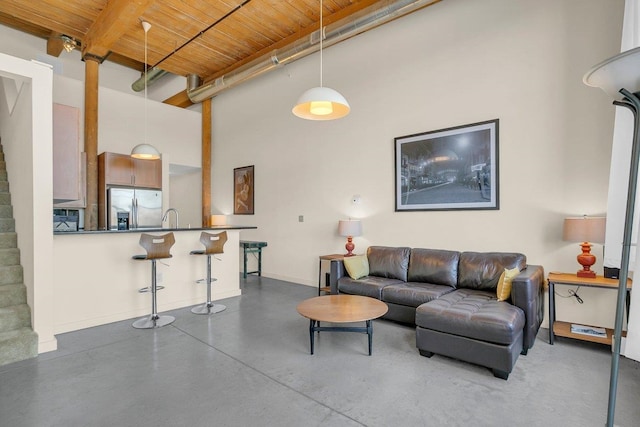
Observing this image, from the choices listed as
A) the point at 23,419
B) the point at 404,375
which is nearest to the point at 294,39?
the point at 404,375

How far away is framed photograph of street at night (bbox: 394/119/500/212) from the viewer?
3920mm

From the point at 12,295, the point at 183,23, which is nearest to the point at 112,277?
the point at 12,295

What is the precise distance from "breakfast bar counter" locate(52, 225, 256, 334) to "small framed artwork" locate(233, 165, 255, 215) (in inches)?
86.7

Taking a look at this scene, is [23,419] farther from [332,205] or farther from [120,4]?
[120,4]

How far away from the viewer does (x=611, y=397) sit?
1359mm

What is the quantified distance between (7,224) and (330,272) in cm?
387

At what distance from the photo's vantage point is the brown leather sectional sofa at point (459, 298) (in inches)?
101

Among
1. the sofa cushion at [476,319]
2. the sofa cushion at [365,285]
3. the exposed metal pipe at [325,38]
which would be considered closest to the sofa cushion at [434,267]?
the sofa cushion at [365,285]

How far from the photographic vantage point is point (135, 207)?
6441 millimetres

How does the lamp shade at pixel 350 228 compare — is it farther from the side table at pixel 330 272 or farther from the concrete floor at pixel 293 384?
the concrete floor at pixel 293 384

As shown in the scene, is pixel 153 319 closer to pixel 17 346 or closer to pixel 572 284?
pixel 17 346

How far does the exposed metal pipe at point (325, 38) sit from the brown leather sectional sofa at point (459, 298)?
10.3 ft

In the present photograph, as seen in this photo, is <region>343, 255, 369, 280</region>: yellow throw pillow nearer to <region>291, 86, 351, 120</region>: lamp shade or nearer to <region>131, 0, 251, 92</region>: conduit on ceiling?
<region>291, 86, 351, 120</region>: lamp shade

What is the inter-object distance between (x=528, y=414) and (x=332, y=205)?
3929mm
